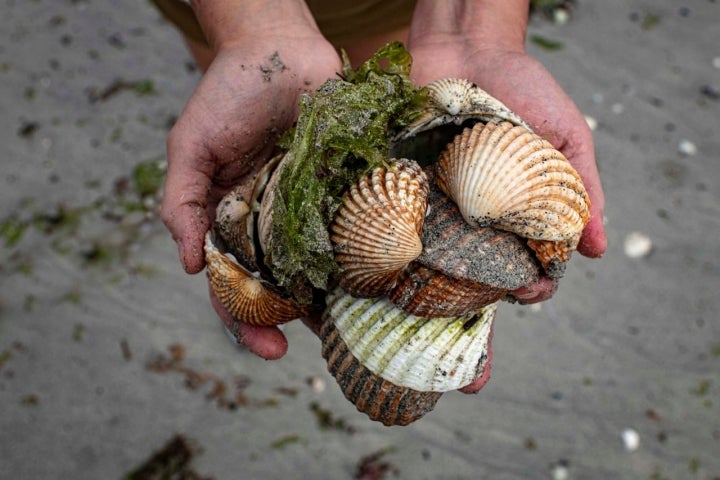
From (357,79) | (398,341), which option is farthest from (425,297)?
(357,79)

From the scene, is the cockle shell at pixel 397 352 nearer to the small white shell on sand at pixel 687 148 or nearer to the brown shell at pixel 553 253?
the brown shell at pixel 553 253

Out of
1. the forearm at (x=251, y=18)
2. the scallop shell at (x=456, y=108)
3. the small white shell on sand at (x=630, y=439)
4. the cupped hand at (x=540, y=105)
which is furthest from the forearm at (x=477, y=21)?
the small white shell on sand at (x=630, y=439)

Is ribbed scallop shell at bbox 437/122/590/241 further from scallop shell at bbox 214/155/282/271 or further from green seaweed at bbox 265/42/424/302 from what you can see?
scallop shell at bbox 214/155/282/271

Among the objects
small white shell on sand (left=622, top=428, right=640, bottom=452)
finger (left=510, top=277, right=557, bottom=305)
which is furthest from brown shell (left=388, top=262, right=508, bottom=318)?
small white shell on sand (left=622, top=428, right=640, bottom=452)

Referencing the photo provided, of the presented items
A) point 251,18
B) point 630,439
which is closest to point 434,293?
point 251,18

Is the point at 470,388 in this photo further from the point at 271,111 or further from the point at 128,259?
the point at 128,259

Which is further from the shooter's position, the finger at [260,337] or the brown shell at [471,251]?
the finger at [260,337]
